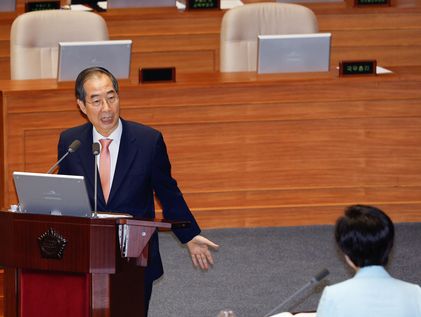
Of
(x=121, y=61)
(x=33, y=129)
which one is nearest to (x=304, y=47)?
(x=121, y=61)

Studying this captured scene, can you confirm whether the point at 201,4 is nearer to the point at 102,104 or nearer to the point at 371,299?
the point at 102,104

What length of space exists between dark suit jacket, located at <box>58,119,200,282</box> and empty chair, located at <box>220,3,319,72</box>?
111 inches

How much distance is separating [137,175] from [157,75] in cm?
215

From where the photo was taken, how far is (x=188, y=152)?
20.1ft

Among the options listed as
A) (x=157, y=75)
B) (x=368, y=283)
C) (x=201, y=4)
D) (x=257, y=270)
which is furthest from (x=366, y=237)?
(x=201, y=4)

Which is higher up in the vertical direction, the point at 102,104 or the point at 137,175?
the point at 102,104

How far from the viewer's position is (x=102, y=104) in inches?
161

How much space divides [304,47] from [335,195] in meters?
0.86

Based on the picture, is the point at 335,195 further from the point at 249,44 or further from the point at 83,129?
the point at 83,129

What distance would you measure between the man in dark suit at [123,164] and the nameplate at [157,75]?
1934 mm

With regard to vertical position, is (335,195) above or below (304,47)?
below

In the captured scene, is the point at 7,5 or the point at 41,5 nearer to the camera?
the point at 41,5

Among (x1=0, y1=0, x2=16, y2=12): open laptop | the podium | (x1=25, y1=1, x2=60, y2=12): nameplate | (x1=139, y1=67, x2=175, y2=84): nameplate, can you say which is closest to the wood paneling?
(x1=0, y1=0, x2=16, y2=12): open laptop

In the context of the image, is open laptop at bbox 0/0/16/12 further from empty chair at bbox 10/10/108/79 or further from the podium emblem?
the podium emblem
